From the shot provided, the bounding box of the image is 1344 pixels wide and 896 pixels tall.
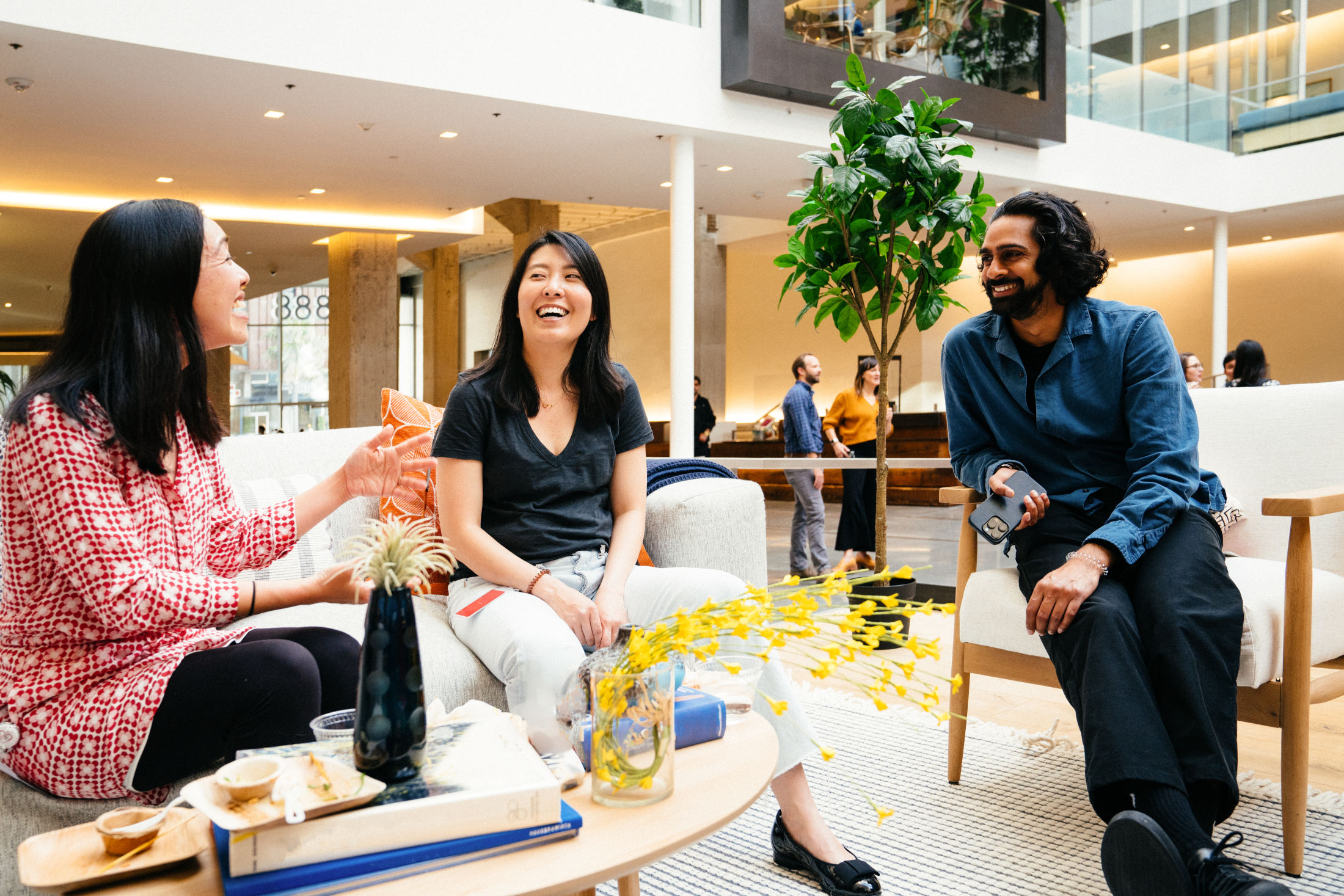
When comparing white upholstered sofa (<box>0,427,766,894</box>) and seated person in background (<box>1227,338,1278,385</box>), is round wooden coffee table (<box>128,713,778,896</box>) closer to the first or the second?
white upholstered sofa (<box>0,427,766,894</box>)

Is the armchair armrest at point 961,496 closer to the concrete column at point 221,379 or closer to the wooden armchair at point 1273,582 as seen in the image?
the wooden armchair at point 1273,582

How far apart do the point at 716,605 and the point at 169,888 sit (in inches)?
22.1

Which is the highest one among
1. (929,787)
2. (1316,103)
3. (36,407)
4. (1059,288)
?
(1316,103)

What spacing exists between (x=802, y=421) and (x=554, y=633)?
527 centimetres

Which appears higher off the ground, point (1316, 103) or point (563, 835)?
point (1316, 103)

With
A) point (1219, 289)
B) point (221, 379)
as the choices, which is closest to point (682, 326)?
point (1219, 289)

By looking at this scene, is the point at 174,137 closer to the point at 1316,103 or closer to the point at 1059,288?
the point at 1059,288

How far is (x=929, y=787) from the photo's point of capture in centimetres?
237

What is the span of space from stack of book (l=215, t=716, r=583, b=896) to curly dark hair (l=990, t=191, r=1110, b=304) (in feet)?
5.46

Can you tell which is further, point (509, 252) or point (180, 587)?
point (509, 252)

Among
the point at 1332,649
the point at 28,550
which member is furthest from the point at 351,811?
the point at 1332,649

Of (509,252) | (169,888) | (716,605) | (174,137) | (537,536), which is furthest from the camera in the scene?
(509,252)

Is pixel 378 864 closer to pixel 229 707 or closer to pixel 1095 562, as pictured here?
pixel 229 707

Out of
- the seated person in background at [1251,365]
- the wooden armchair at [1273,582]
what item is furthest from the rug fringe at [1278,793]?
the seated person in background at [1251,365]
